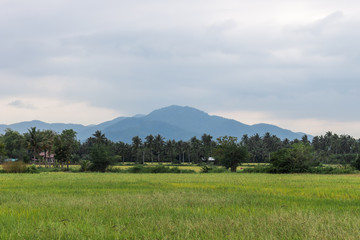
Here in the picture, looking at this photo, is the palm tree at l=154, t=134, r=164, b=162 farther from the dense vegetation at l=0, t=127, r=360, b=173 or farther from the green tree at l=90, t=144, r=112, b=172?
the green tree at l=90, t=144, r=112, b=172

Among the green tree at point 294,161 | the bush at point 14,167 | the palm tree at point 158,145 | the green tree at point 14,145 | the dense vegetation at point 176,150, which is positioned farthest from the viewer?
the palm tree at point 158,145

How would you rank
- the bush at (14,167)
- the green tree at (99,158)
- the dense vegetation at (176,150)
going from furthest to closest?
the green tree at (99,158) < the dense vegetation at (176,150) < the bush at (14,167)

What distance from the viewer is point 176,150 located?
147m

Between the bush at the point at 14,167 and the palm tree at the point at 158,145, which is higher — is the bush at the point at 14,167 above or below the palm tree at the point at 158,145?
below

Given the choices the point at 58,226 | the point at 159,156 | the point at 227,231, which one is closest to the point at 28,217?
the point at 58,226

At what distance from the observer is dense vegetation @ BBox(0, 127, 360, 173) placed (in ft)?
182

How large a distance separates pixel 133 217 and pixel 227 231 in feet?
11.6

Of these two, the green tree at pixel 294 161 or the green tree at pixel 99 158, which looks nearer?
the green tree at pixel 294 161

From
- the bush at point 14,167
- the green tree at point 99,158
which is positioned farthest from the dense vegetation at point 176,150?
the bush at point 14,167

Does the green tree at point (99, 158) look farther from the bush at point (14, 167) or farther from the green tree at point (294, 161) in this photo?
the green tree at point (294, 161)

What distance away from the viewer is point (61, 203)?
14.7 m

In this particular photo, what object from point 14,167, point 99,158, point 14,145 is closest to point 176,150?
point 14,145

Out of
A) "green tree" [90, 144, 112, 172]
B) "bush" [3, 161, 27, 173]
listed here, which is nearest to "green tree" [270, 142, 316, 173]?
"green tree" [90, 144, 112, 172]

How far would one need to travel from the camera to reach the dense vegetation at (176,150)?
55.6 metres
